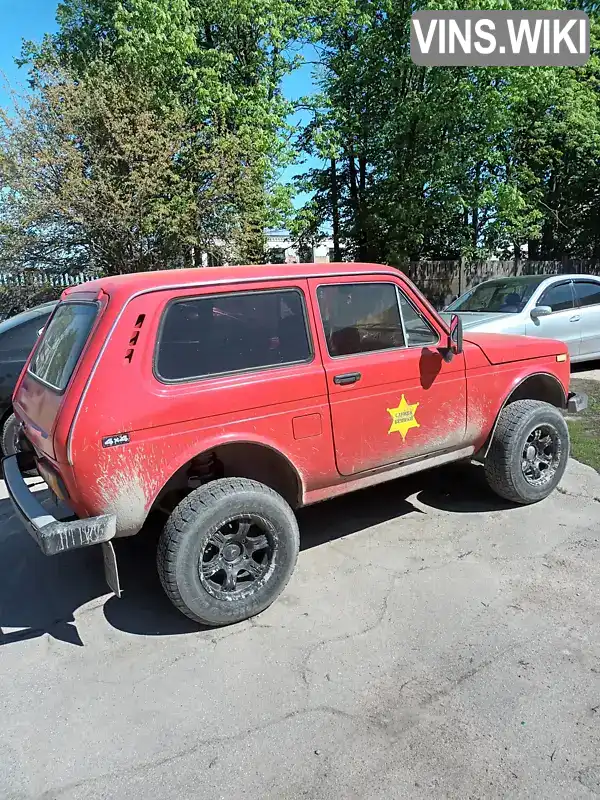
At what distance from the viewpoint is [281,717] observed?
8.13ft

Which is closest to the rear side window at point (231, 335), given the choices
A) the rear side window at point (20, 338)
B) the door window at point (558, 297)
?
the rear side window at point (20, 338)

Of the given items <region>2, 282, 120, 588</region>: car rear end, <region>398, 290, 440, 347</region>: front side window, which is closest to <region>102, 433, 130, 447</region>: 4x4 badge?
<region>2, 282, 120, 588</region>: car rear end

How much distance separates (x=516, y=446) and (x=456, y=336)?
1041 mm

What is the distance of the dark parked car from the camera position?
5848 millimetres

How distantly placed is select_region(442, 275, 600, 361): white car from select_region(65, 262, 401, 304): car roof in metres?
4.53

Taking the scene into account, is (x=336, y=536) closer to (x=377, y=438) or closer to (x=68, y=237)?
(x=377, y=438)

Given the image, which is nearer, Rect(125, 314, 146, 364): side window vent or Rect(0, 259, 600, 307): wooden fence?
Rect(125, 314, 146, 364): side window vent

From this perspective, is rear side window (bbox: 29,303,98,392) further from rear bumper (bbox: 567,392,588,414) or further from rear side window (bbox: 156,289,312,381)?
rear bumper (bbox: 567,392,588,414)

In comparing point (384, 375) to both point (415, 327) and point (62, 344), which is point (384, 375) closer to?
point (415, 327)

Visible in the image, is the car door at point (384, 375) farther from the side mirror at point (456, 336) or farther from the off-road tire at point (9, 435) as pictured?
the off-road tire at point (9, 435)

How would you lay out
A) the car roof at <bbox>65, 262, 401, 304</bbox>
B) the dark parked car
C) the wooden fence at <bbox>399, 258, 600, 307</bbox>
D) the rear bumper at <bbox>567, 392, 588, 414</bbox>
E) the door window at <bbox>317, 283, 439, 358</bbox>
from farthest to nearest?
the wooden fence at <bbox>399, 258, 600, 307</bbox>, the dark parked car, the rear bumper at <bbox>567, 392, 588, 414</bbox>, the door window at <bbox>317, 283, 439, 358</bbox>, the car roof at <bbox>65, 262, 401, 304</bbox>

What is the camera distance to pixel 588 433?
6211 mm

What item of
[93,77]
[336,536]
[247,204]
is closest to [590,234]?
[247,204]

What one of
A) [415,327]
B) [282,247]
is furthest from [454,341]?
[282,247]
